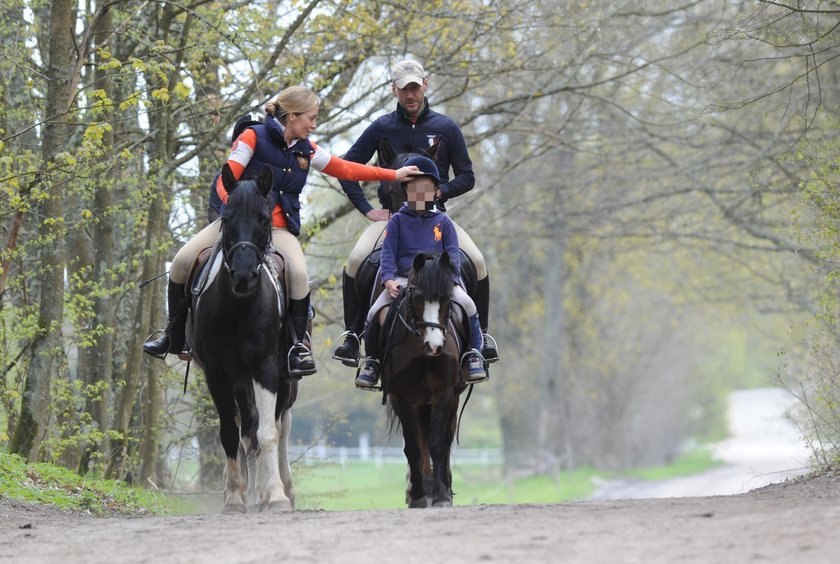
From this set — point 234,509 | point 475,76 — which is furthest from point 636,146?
point 234,509

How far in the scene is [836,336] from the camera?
13.7 m

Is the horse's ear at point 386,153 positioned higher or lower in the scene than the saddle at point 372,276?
higher

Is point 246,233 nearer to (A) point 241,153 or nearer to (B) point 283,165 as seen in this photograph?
(A) point 241,153

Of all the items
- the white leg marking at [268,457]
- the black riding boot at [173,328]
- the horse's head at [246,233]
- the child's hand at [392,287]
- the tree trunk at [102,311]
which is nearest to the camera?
the horse's head at [246,233]

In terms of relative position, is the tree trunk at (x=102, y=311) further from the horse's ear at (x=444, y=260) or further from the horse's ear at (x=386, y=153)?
the horse's ear at (x=444, y=260)

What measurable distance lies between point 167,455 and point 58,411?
4882mm

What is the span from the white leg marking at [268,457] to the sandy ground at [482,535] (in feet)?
1.24

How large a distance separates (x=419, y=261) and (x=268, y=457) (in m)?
1.91

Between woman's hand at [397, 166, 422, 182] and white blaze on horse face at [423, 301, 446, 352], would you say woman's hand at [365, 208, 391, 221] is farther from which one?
white blaze on horse face at [423, 301, 446, 352]

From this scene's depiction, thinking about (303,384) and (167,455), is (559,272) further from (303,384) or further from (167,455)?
(167,455)

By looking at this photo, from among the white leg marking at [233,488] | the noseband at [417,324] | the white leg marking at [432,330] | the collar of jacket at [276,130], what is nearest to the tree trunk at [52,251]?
the collar of jacket at [276,130]

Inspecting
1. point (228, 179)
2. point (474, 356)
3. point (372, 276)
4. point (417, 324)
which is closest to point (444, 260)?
point (417, 324)

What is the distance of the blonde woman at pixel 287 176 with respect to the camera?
1090cm

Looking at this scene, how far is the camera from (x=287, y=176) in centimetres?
1117
